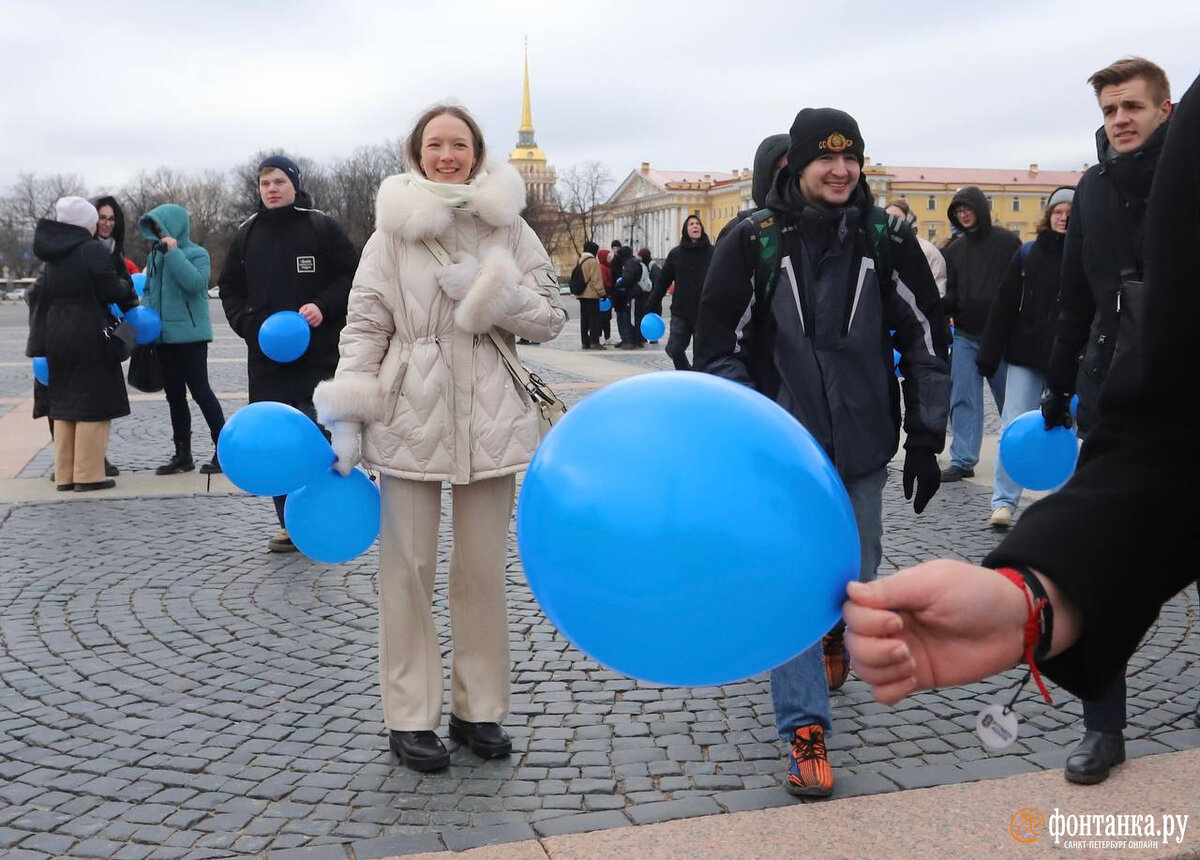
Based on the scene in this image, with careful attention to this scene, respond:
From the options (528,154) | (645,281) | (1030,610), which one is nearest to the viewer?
(1030,610)

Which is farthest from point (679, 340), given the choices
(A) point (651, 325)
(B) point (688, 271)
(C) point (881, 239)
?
(A) point (651, 325)

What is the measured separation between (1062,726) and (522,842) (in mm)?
1982

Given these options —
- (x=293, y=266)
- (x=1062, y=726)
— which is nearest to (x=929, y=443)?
(x=1062, y=726)

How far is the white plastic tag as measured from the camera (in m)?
1.37

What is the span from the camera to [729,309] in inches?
145

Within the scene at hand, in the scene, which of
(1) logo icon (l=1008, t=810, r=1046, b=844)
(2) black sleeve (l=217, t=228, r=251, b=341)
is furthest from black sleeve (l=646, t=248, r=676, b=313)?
(1) logo icon (l=1008, t=810, r=1046, b=844)

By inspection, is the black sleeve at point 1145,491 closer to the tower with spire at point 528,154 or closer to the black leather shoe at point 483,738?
the black leather shoe at point 483,738

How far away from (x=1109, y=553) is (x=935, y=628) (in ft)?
0.67

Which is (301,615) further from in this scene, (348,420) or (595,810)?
(595,810)

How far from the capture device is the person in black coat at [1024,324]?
21.1 feet

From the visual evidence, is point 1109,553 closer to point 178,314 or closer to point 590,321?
point 178,314

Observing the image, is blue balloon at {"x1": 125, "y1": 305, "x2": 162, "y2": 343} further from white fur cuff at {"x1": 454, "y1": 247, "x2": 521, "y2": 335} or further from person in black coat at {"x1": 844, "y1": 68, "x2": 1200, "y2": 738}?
person in black coat at {"x1": 844, "y1": 68, "x2": 1200, "y2": 738}

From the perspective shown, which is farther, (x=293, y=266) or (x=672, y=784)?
(x=293, y=266)

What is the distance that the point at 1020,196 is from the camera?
375ft
